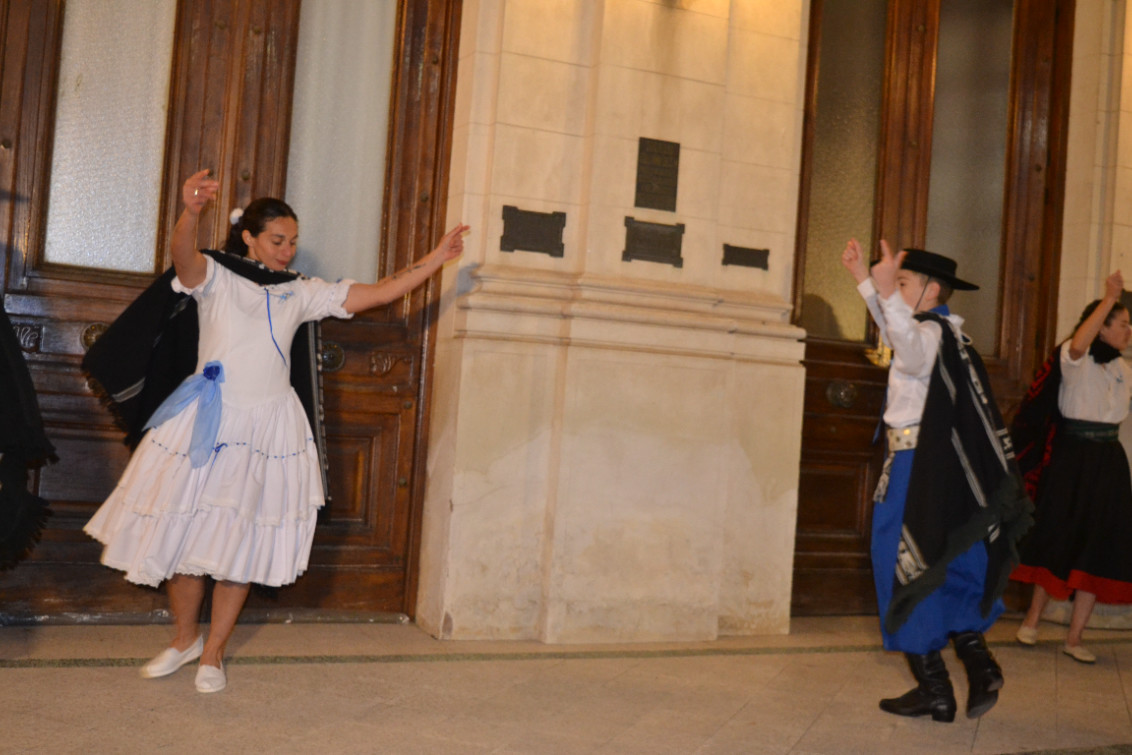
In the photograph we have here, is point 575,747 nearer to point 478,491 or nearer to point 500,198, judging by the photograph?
point 478,491

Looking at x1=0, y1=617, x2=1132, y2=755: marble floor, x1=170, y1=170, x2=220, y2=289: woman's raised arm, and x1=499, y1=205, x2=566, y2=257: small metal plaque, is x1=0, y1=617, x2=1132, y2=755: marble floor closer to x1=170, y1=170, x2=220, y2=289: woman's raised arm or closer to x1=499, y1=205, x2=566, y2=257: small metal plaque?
x1=170, y1=170, x2=220, y2=289: woman's raised arm

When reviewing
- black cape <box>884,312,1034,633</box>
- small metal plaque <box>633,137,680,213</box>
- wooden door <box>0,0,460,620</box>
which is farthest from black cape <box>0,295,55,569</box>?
black cape <box>884,312,1034,633</box>

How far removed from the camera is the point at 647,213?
6.14 metres

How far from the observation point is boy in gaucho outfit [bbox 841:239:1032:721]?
4684 millimetres

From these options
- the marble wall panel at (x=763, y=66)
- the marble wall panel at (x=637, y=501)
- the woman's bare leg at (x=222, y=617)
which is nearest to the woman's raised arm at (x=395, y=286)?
the marble wall panel at (x=637, y=501)

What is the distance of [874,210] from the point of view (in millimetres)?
7465

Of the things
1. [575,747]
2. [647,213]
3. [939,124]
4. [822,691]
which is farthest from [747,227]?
[575,747]

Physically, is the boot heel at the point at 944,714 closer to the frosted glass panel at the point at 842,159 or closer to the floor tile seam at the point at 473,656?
the floor tile seam at the point at 473,656

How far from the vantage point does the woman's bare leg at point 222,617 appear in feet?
15.1

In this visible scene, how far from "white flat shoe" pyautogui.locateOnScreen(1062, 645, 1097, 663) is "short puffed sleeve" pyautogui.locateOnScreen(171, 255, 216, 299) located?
479 cm

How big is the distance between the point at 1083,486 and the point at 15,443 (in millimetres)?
5356

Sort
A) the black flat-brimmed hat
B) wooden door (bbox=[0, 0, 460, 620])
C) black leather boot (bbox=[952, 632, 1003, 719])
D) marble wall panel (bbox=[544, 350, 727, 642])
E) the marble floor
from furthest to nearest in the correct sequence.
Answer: marble wall panel (bbox=[544, 350, 727, 642]) → wooden door (bbox=[0, 0, 460, 620]) → the black flat-brimmed hat → black leather boot (bbox=[952, 632, 1003, 719]) → the marble floor

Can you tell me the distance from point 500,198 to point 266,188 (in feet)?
3.85

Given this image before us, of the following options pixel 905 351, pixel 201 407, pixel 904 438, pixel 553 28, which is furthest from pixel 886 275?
pixel 201 407
